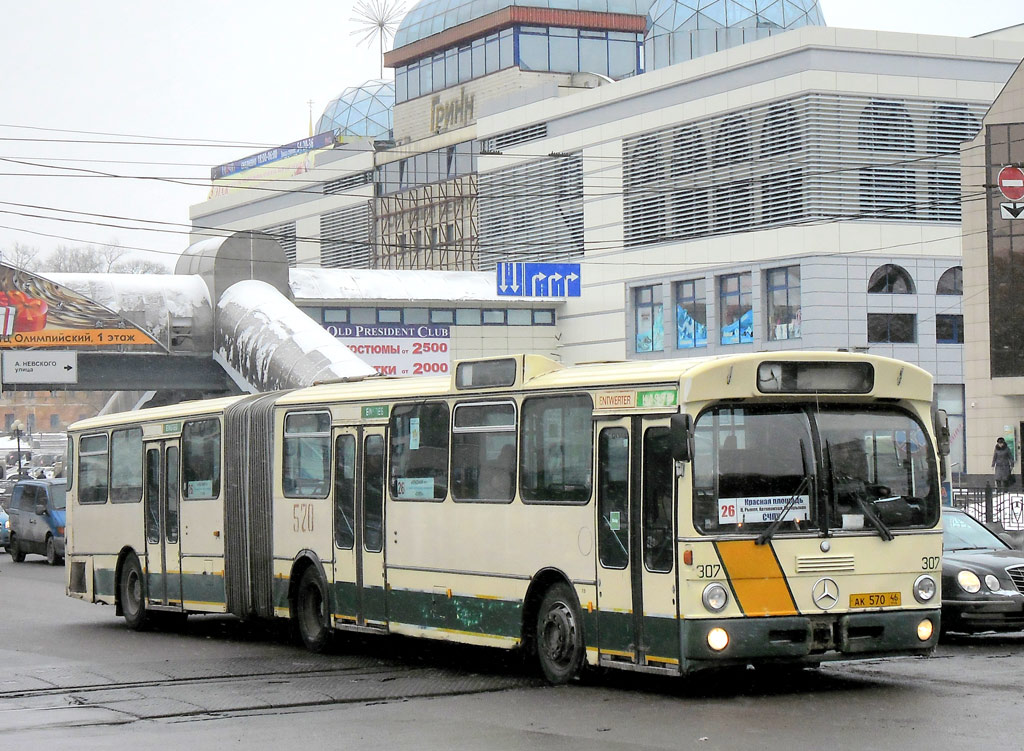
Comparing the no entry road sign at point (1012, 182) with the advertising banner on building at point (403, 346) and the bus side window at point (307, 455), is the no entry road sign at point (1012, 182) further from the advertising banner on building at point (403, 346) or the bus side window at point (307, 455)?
the bus side window at point (307, 455)

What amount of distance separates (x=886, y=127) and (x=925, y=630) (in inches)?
1757

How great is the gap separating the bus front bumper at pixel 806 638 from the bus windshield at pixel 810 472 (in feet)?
2.00

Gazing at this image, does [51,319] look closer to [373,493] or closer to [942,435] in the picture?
[373,493]

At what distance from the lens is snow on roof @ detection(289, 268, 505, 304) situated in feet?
195

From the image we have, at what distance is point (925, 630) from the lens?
11.7 metres

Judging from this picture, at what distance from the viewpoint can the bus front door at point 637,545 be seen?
11.2 metres

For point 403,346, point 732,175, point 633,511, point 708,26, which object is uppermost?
point 708,26

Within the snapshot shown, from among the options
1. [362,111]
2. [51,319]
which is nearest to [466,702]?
[51,319]

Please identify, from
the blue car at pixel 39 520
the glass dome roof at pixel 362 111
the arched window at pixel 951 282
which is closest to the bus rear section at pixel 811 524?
the blue car at pixel 39 520

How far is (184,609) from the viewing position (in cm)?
1823

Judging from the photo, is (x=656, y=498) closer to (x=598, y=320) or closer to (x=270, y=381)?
(x=270, y=381)

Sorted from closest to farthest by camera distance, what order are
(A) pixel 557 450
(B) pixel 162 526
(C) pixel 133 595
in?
(A) pixel 557 450
(B) pixel 162 526
(C) pixel 133 595

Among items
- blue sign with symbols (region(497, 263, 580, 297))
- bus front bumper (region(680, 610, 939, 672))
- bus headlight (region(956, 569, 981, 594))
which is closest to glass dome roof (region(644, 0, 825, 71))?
blue sign with symbols (region(497, 263, 580, 297))

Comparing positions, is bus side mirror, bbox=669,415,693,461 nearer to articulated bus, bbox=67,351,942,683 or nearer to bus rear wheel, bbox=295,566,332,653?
articulated bus, bbox=67,351,942,683
